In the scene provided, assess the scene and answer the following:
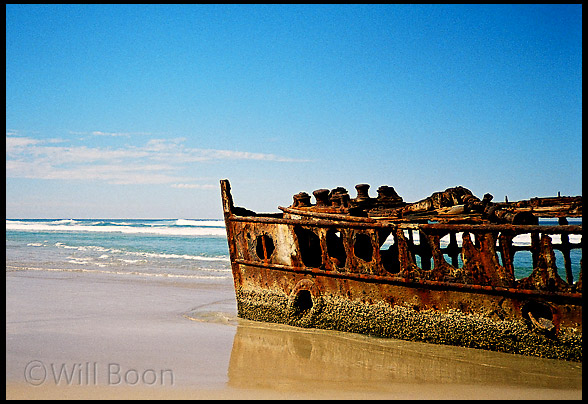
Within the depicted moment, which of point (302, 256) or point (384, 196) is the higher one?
point (384, 196)

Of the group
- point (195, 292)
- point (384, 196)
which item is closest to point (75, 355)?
point (384, 196)

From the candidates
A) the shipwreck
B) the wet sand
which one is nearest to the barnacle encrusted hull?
the shipwreck

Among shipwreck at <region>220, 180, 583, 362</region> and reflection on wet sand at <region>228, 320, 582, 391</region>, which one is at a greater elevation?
shipwreck at <region>220, 180, 583, 362</region>

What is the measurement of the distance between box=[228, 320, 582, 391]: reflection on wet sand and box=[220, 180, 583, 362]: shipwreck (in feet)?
0.65

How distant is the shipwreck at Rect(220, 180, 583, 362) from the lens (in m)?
5.45

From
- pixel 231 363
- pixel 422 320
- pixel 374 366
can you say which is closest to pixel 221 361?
pixel 231 363

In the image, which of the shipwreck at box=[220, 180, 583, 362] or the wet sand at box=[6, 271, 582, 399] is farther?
the shipwreck at box=[220, 180, 583, 362]

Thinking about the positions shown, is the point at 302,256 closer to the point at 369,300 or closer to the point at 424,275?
the point at 369,300

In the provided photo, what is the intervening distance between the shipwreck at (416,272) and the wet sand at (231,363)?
8.7 inches

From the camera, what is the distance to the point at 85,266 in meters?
15.6

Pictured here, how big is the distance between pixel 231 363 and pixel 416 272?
2246mm

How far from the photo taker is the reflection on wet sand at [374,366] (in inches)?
193

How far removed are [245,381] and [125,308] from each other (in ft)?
14.4

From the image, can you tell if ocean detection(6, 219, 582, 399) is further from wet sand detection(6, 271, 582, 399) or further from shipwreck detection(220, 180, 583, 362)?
shipwreck detection(220, 180, 583, 362)
